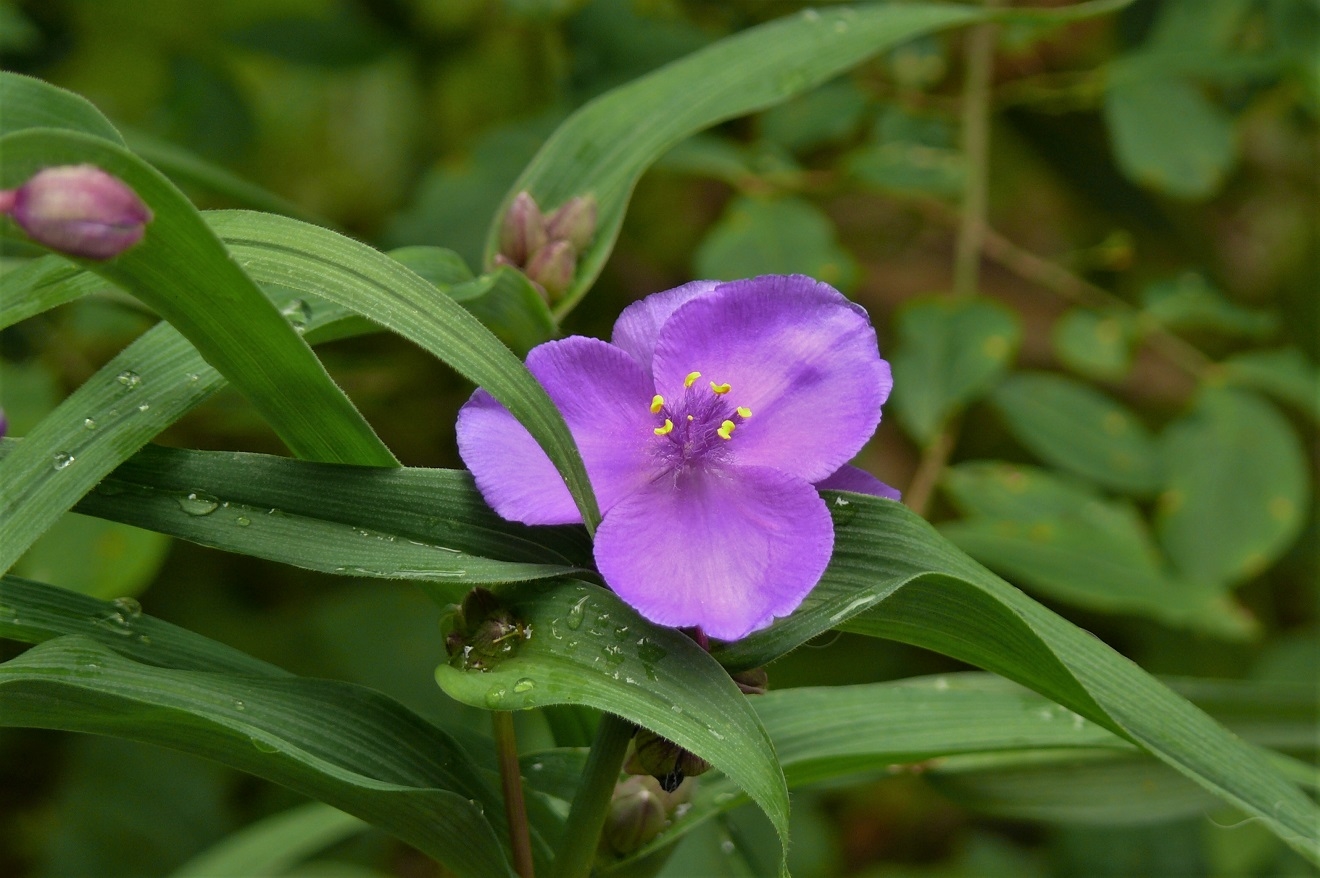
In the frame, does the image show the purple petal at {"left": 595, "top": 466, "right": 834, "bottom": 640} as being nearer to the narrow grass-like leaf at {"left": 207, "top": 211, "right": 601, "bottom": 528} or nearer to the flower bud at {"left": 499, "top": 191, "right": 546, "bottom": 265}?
the narrow grass-like leaf at {"left": 207, "top": 211, "right": 601, "bottom": 528}

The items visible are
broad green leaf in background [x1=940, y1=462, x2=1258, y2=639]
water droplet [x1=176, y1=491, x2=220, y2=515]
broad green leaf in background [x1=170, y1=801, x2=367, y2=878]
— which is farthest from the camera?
broad green leaf in background [x1=940, y1=462, x2=1258, y2=639]

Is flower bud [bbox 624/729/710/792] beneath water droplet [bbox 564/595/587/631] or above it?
beneath

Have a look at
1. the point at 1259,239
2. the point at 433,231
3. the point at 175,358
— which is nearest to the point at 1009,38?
the point at 433,231

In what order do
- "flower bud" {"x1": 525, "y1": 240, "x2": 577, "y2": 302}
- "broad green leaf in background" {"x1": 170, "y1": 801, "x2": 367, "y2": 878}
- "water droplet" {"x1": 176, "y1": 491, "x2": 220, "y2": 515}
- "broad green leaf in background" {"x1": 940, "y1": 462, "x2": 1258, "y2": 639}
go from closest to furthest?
1. "water droplet" {"x1": 176, "y1": 491, "x2": 220, "y2": 515}
2. "flower bud" {"x1": 525, "y1": 240, "x2": 577, "y2": 302}
3. "broad green leaf in background" {"x1": 170, "y1": 801, "x2": 367, "y2": 878}
4. "broad green leaf in background" {"x1": 940, "y1": 462, "x2": 1258, "y2": 639}

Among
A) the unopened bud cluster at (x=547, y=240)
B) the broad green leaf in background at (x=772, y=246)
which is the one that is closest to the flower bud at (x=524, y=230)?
the unopened bud cluster at (x=547, y=240)

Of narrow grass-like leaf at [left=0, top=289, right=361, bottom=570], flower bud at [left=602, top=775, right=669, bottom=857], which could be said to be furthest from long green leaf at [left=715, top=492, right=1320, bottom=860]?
narrow grass-like leaf at [left=0, top=289, right=361, bottom=570]

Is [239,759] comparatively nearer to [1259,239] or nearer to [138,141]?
[138,141]
